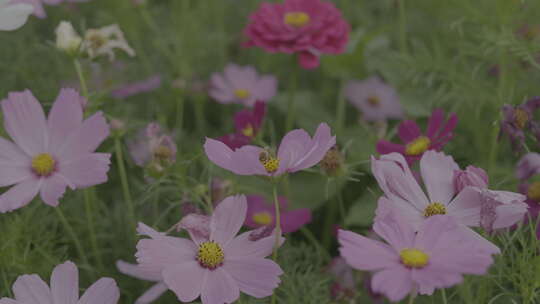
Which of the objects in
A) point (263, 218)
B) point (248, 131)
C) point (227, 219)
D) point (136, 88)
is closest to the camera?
point (227, 219)

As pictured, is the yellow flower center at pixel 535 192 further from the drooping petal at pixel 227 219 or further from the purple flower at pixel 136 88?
the purple flower at pixel 136 88

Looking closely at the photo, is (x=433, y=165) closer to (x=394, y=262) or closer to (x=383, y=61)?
(x=394, y=262)

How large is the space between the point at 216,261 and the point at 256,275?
40mm

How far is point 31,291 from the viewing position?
0.56 meters

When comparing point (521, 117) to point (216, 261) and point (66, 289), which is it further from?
point (66, 289)

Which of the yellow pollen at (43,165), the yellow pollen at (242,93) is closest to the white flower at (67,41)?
the yellow pollen at (43,165)

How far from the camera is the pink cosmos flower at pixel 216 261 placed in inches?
20.6

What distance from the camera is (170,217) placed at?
32.5 inches

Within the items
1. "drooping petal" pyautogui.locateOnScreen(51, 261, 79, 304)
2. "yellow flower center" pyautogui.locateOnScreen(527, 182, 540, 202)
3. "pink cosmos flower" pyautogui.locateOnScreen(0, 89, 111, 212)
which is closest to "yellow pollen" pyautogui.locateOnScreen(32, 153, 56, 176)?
"pink cosmos flower" pyautogui.locateOnScreen(0, 89, 111, 212)

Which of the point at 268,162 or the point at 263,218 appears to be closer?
the point at 268,162

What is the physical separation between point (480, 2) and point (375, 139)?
36 centimetres

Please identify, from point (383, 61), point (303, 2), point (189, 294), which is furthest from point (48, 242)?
point (383, 61)

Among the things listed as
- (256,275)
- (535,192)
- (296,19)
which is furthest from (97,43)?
(535,192)

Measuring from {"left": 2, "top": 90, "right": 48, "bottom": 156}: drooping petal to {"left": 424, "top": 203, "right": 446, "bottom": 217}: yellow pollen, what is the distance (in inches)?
14.1
